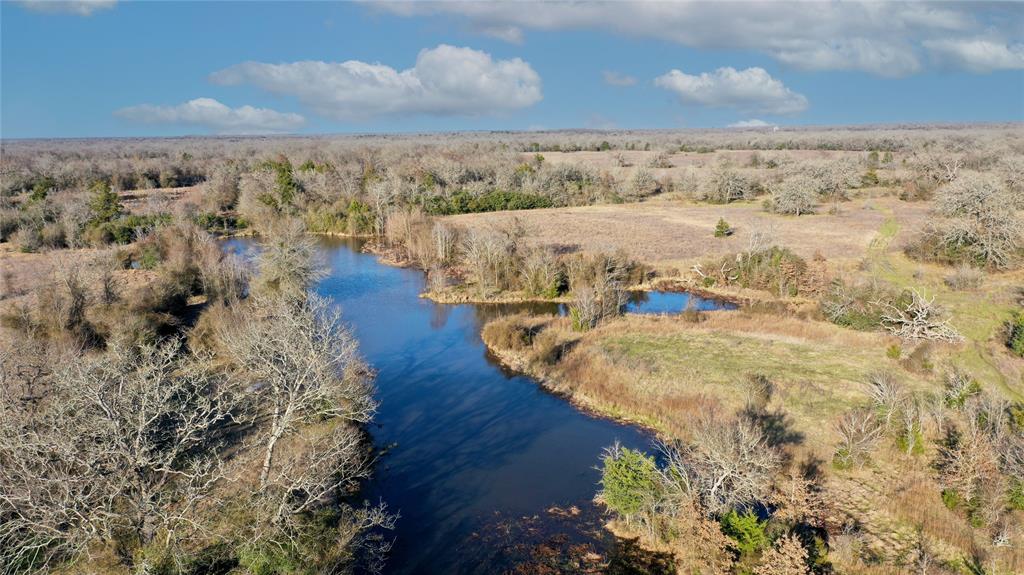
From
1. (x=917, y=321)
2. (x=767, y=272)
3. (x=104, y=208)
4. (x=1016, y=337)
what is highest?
(x=104, y=208)

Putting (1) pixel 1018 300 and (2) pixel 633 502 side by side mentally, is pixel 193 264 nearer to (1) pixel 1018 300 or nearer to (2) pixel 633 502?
(2) pixel 633 502

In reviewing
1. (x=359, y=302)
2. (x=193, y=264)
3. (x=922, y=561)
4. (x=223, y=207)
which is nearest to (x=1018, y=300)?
(x=922, y=561)

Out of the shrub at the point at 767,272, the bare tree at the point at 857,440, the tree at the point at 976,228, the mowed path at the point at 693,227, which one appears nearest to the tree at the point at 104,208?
the mowed path at the point at 693,227

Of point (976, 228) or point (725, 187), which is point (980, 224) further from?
point (725, 187)

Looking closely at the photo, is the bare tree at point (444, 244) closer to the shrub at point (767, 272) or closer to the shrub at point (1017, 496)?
the shrub at point (767, 272)

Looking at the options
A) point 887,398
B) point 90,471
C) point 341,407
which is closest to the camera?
point 90,471

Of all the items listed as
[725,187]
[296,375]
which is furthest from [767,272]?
[725,187]
